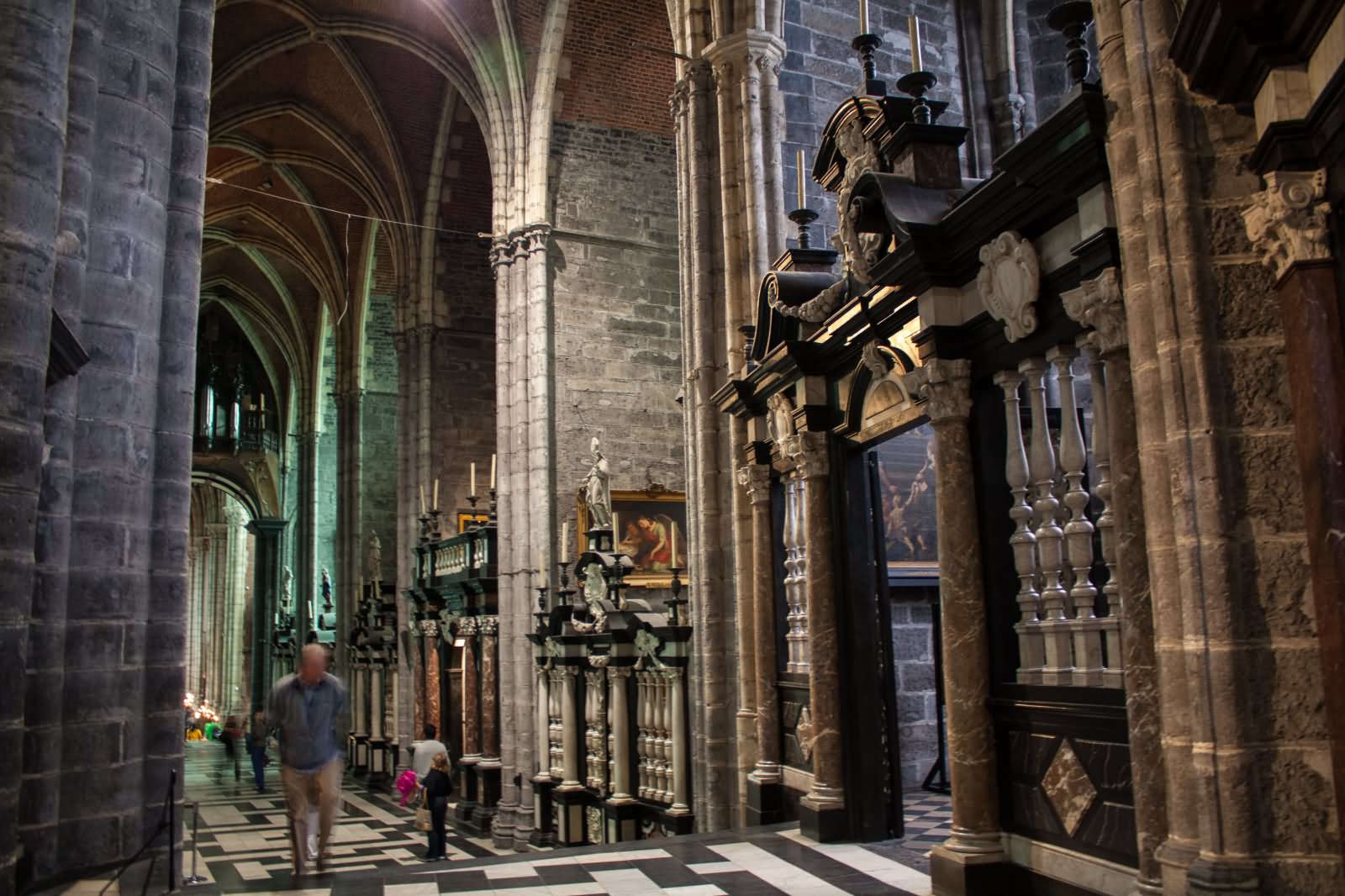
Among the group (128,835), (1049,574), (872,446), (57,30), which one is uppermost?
(57,30)

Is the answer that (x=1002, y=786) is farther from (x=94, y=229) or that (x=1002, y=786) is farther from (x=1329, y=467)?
→ (x=94, y=229)

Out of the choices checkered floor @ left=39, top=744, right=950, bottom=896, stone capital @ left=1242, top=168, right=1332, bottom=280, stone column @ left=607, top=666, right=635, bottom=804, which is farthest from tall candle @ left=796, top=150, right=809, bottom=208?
stone capital @ left=1242, top=168, right=1332, bottom=280

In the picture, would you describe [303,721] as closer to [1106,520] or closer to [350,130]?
[1106,520]

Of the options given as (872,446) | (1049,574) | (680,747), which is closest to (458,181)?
(680,747)

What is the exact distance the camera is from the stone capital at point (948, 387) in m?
5.71

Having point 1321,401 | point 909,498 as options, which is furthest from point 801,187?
point 1321,401

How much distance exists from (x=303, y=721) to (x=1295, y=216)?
4.78 m

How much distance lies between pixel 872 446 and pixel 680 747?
4.18 metres

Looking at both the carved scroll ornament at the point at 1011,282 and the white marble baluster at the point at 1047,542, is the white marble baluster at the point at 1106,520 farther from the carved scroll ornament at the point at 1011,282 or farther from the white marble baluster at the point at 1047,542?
the carved scroll ornament at the point at 1011,282

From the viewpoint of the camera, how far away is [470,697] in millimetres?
16344

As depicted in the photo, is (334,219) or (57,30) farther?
(334,219)

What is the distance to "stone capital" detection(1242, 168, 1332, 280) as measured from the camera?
3482mm

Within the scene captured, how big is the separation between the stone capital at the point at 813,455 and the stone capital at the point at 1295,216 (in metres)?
3.96

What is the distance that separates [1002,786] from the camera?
17.9 feet
